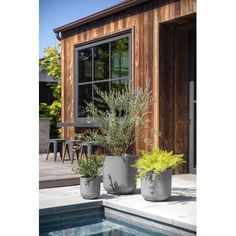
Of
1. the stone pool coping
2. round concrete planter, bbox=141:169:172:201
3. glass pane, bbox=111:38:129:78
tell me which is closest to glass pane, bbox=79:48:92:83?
glass pane, bbox=111:38:129:78

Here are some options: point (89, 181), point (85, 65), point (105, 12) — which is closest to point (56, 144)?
point (85, 65)

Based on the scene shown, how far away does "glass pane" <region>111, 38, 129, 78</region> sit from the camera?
6.57 metres

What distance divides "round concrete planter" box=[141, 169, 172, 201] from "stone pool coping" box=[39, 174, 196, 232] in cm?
7

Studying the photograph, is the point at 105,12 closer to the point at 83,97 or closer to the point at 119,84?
the point at 119,84

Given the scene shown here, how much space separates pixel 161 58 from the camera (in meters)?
5.94

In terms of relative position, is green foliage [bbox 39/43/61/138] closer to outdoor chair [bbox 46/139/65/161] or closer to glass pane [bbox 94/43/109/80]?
outdoor chair [bbox 46/139/65/161]

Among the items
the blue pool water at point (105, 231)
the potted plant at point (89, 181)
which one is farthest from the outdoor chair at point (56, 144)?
the blue pool water at point (105, 231)

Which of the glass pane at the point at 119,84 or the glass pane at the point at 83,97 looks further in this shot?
the glass pane at the point at 83,97

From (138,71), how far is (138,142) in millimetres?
1071

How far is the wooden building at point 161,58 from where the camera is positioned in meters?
5.91

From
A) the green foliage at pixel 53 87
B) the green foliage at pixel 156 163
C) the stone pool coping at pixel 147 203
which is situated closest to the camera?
the stone pool coping at pixel 147 203

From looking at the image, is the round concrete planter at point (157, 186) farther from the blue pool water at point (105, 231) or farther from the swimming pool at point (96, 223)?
the blue pool water at point (105, 231)

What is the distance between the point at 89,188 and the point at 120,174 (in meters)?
0.43
